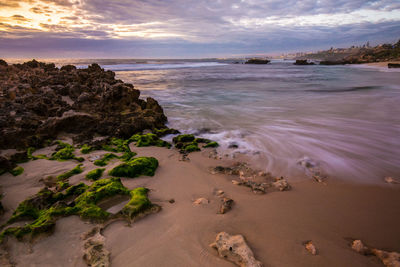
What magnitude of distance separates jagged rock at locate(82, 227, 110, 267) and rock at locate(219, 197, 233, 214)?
135cm

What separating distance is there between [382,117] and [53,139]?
35.2 feet

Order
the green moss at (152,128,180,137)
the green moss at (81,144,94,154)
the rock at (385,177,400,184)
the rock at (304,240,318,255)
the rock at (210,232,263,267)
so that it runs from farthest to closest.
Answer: the green moss at (152,128,180,137) < the green moss at (81,144,94,154) < the rock at (385,177,400,184) < the rock at (304,240,318,255) < the rock at (210,232,263,267)

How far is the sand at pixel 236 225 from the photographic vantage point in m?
2.04

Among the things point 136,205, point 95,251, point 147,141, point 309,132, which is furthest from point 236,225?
point 309,132

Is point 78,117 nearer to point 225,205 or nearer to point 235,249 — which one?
point 225,205

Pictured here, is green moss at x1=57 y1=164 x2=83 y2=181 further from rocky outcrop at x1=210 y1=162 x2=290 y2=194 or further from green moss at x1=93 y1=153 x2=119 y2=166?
rocky outcrop at x1=210 y1=162 x2=290 y2=194

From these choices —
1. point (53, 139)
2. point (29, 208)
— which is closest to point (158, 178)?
point (29, 208)

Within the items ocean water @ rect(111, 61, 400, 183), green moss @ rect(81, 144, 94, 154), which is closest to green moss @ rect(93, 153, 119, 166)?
green moss @ rect(81, 144, 94, 154)

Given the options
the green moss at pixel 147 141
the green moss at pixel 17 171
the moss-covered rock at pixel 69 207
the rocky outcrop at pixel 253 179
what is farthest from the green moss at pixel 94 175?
the rocky outcrop at pixel 253 179

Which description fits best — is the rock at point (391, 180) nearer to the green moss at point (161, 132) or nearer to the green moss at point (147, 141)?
the green moss at point (147, 141)

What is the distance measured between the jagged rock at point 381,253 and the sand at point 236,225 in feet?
0.19

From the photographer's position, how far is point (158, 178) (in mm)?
3641

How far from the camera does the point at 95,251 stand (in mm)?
2066

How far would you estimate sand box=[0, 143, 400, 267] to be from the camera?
2043mm
